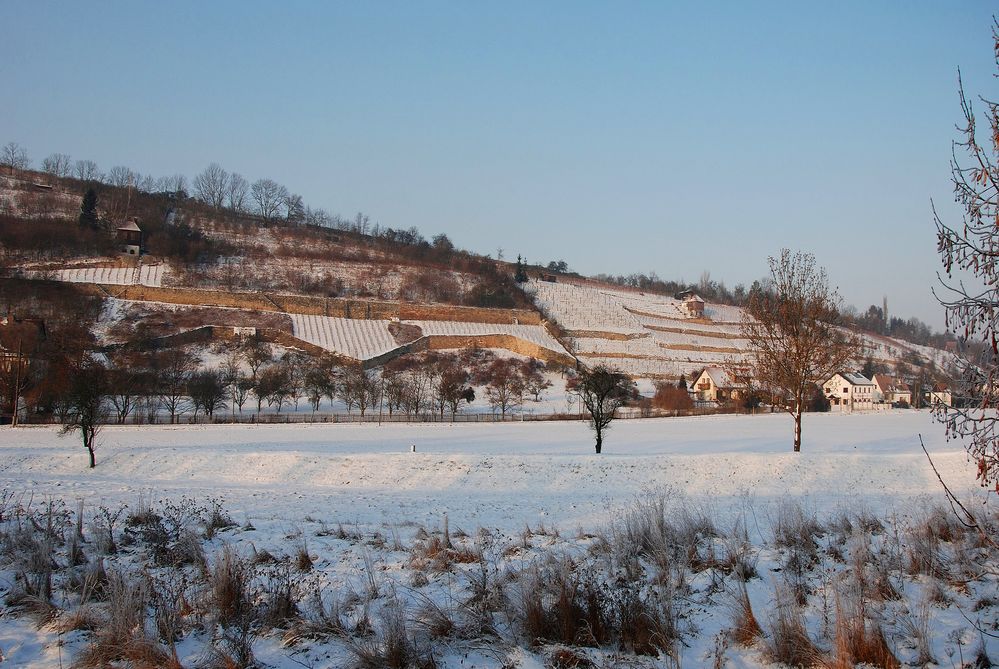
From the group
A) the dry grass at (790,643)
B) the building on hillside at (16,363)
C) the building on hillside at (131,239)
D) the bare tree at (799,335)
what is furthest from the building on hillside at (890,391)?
the building on hillside at (131,239)

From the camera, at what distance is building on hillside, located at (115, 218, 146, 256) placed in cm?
6806

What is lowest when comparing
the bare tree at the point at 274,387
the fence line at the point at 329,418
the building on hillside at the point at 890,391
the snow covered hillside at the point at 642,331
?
the fence line at the point at 329,418

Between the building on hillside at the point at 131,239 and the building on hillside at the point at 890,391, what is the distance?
268 feet

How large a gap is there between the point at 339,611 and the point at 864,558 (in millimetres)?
4827

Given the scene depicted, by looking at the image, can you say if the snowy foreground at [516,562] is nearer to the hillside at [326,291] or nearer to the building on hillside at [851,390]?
the hillside at [326,291]

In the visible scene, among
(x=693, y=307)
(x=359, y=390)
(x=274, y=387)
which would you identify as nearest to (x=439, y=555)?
(x=359, y=390)

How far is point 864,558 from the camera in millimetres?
5848

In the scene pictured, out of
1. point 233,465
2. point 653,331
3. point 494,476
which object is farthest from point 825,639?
point 653,331

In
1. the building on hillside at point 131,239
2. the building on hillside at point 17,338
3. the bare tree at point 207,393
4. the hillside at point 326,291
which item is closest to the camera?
the building on hillside at point 17,338

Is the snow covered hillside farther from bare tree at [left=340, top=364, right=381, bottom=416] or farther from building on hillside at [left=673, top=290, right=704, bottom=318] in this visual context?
bare tree at [left=340, top=364, right=381, bottom=416]

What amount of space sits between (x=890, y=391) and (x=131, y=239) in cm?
8588

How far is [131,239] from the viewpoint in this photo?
69.1 m

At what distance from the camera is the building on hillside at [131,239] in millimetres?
68062

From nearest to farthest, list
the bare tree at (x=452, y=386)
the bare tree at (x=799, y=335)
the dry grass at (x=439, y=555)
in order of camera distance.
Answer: the dry grass at (x=439, y=555) → the bare tree at (x=799, y=335) → the bare tree at (x=452, y=386)
